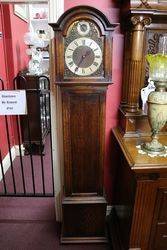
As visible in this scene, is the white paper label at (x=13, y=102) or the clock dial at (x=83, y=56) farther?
the white paper label at (x=13, y=102)

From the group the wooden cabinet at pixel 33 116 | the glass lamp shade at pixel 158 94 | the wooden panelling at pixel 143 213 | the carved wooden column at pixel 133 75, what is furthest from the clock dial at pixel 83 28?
the wooden cabinet at pixel 33 116

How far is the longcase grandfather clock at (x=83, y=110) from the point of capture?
1.38 m

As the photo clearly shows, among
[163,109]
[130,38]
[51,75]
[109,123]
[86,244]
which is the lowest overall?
[86,244]

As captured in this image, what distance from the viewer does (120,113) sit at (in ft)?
5.70

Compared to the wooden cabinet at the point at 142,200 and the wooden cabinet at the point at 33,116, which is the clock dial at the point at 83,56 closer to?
the wooden cabinet at the point at 142,200

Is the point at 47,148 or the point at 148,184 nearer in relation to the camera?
the point at 148,184

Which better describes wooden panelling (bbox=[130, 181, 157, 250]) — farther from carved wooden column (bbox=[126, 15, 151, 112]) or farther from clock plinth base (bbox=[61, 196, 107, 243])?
carved wooden column (bbox=[126, 15, 151, 112])

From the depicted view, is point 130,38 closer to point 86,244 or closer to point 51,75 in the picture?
point 51,75

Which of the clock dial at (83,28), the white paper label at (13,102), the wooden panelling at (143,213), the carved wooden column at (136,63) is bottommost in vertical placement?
the wooden panelling at (143,213)

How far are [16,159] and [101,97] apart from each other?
2068mm

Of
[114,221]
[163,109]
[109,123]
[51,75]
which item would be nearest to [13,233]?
[114,221]

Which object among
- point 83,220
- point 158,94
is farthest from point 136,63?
point 83,220

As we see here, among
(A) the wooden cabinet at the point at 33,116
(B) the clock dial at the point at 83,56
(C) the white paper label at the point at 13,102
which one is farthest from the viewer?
(A) the wooden cabinet at the point at 33,116

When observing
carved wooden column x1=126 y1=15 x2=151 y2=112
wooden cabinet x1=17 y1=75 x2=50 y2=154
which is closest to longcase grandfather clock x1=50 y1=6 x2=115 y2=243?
carved wooden column x1=126 y1=15 x2=151 y2=112
